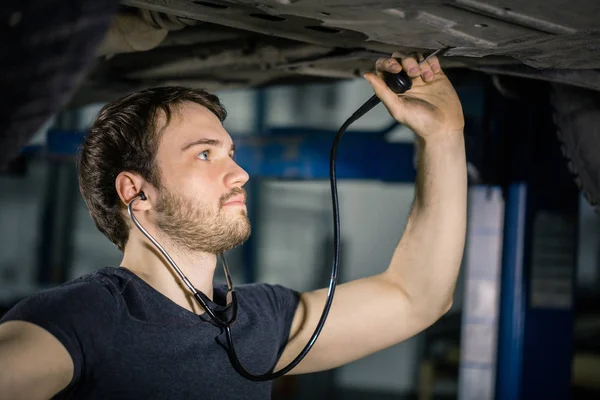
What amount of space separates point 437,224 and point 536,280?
657mm

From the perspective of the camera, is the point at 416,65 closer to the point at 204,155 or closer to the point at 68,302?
the point at 204,155

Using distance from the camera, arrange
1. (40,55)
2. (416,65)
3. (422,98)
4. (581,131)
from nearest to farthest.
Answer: (40,55) < (416,65) < (422,98) < (581,131)

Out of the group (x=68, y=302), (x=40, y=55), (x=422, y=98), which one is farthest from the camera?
(x=422, y=98)

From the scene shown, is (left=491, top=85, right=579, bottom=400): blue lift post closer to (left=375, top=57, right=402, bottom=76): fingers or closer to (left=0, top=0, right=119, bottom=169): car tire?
(left=375, top=57, right=402, bottom=76): fingers

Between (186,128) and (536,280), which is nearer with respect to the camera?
(186,128)

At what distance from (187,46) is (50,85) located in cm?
117

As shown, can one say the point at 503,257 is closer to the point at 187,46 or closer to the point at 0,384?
the point at 187,46

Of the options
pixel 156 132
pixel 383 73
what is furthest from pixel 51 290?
pixel 383 73

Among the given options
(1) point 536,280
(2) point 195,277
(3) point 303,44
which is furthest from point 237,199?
(1) point 536,280

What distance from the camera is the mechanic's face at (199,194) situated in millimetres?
1162

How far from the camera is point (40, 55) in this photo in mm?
663

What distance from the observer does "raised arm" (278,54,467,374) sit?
127 centimetres

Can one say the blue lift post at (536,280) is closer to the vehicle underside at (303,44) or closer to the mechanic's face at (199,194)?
the vehicle underside at (303,44)

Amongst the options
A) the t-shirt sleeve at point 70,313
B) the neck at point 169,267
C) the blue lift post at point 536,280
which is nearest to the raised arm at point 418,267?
the neck at point 169,267
